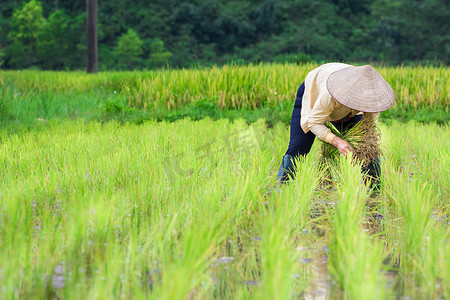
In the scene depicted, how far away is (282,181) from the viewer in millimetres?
3156

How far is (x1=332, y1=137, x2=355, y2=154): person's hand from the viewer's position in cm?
279

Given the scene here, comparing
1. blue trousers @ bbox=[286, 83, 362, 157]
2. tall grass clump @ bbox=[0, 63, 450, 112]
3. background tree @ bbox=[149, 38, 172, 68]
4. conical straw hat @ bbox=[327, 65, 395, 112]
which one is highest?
conical straw hat @ bbox=[327, 65, 395, 112]

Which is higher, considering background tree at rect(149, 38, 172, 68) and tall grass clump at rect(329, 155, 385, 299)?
tall grass clump at rect(329, 155, 385, 299)

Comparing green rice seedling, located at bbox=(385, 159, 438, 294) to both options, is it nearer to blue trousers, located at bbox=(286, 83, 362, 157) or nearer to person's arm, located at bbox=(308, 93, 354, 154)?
person's arm, located at bbox=(308, 93, 354, 154)

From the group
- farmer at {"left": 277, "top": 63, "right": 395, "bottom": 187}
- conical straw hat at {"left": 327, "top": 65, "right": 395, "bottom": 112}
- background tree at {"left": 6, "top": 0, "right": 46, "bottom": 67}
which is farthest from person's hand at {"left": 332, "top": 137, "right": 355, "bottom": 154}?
background tree at {"left": 6, "top": 0, "right": 46, "bottom": 67}

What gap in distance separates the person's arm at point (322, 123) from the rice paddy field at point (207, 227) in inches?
4.9

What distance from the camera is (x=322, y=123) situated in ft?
9.39

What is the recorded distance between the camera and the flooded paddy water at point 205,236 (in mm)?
1597

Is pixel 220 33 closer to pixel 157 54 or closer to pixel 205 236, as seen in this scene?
pixel 157 54

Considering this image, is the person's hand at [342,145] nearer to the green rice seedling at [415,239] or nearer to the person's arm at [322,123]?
the person's arm at [322,123]

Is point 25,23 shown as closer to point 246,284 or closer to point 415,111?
point 415,111

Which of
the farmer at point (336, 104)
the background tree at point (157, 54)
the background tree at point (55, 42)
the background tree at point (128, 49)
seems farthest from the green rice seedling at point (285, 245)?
the background tree at point (55, 42)

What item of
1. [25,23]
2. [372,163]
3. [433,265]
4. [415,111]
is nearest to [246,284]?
[433,265]

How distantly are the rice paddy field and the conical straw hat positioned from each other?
0.39 m
